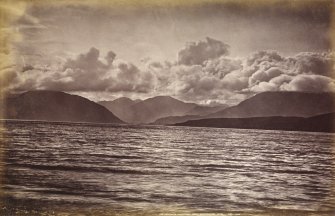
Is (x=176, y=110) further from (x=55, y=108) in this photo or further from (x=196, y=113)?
(x=55, y=108)

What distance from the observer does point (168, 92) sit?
21.4 feet

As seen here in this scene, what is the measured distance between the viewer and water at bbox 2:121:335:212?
6320 mm

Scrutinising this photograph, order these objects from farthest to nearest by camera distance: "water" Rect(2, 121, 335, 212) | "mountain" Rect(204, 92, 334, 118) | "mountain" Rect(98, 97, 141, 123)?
"mountain" Rect(98, 97, 141, 123), "mountain" Rect(204, 92, 334, 118), "water" Rect(2, 121, 335, 212)

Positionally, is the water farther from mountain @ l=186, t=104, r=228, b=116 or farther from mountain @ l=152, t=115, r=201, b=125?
mountain @ l=186, t=104, r=228, b=116

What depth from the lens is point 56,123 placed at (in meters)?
6.57

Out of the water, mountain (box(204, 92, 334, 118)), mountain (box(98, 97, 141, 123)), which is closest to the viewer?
the water

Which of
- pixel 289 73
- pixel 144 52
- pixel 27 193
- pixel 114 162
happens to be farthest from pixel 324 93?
pixel 27 193

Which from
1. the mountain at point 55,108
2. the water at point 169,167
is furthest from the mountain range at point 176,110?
the water at point 169,167

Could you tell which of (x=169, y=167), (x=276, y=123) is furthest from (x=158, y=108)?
(x=276, y=123)

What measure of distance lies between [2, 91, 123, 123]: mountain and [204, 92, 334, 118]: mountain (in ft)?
4.01

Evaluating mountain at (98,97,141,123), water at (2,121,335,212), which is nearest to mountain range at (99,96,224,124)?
mountain at (98,97,141,123)

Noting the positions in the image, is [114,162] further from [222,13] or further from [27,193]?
[222,13]

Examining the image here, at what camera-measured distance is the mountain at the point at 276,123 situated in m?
6.47

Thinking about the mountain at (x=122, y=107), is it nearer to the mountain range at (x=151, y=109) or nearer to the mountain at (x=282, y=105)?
the mountain range at (x=151, y=109)
